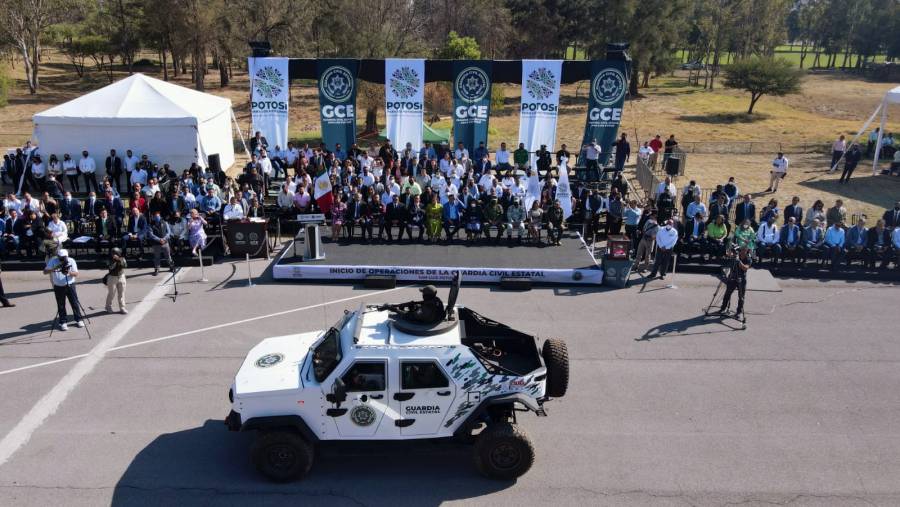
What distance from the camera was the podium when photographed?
1773 cm

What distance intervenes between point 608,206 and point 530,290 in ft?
15.6

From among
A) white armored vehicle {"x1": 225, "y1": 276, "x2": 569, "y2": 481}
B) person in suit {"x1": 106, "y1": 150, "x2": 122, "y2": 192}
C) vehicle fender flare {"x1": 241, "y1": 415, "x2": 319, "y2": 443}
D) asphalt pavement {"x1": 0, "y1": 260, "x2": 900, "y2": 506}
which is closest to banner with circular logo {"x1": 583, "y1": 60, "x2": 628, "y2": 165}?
asphalt pavement {"x1": 0, "y1": 260, "x2": 900, "y2": 506}

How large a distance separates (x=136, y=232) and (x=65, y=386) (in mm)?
6761

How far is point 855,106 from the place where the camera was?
5653 centimetres

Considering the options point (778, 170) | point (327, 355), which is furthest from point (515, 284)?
point (778, 170)

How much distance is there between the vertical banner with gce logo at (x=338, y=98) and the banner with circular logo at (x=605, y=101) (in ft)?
26.5

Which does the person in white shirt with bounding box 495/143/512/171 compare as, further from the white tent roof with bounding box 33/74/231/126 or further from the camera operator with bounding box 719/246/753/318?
the camera operator with bounding box 719/246/753/318

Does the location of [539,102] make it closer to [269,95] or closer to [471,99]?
[471,99]

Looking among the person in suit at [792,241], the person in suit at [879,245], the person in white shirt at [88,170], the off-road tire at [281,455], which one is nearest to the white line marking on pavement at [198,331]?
the off-road tire at [281,455]

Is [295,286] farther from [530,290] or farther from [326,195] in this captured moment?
[530,290]

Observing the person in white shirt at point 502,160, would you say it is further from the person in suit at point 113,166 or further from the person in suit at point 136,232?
the person in suit at point 113,166

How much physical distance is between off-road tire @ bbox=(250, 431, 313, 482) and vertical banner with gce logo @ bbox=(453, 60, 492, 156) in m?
16.7

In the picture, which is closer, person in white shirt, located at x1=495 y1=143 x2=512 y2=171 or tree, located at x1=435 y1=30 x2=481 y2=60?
person in white shirt, located at x1=495 y1=143 x2=512 y2=171

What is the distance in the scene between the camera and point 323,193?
19.2 m
